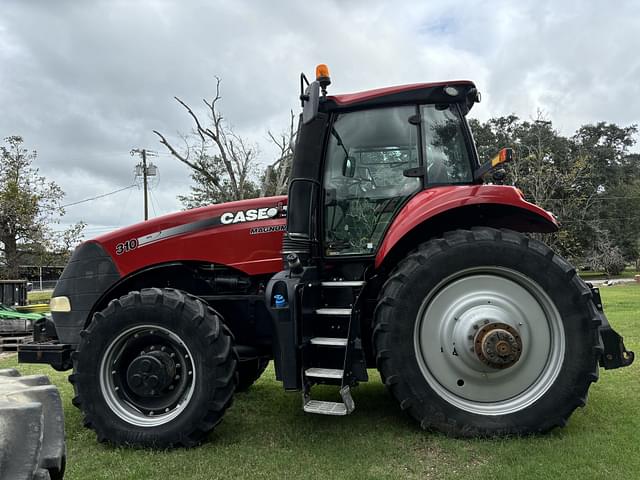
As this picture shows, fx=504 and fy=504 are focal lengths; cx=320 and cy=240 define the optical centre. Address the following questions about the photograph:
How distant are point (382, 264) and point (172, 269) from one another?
6.07 feet

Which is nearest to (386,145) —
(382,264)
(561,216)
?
(382,264)

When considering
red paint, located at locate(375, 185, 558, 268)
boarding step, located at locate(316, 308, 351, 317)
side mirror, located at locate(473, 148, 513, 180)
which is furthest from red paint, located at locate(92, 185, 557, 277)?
side mirror, located at locate(473, 148, 513, 180)

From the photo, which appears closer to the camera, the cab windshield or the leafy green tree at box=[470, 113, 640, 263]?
the cab windshield

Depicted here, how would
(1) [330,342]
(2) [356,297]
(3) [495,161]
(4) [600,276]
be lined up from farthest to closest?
(4) [600,276], (2) [356,297], (3) [495,161], (1) [330,342]

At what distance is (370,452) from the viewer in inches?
128

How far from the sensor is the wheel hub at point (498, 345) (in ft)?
10.8

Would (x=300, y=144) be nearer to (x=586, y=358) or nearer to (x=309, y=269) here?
(x=309, y=269)

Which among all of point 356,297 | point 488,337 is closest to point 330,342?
point 356,297

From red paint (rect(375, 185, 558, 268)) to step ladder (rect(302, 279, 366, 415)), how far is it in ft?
1.50

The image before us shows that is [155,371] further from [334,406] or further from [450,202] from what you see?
[450,202]

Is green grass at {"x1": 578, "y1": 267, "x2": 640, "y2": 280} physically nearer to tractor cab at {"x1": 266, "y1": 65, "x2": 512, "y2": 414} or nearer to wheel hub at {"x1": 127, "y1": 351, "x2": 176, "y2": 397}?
tractor cab at {"x1": 266, "y1": 65, "x2": 512, "y2": 414}

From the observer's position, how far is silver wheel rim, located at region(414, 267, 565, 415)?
3400mm

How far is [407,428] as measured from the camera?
3682 mm

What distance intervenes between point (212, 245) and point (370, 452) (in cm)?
204
